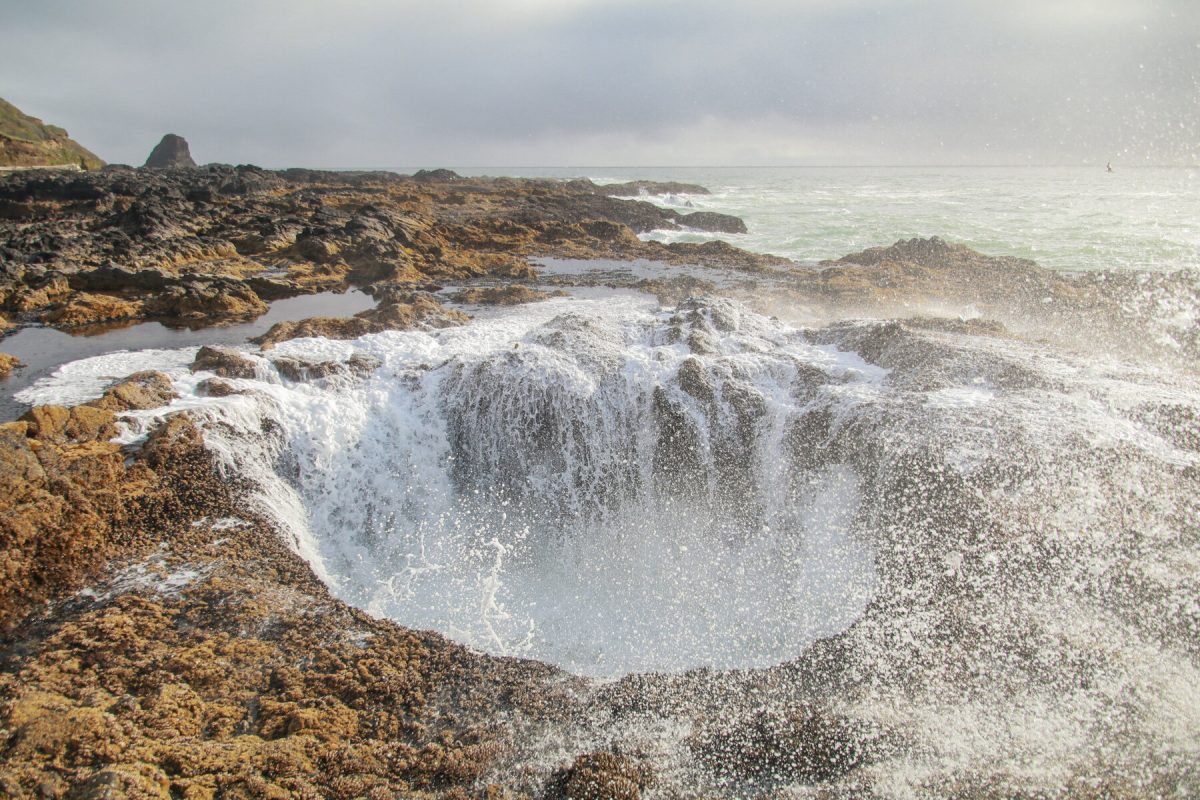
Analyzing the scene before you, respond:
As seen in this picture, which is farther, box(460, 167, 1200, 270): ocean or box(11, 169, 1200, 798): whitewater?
box(460, 167, 1200, 270): ocean

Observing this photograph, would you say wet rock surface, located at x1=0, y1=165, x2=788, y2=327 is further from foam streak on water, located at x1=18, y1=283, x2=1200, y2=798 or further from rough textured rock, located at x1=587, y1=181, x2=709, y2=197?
rough textured rock, located at x1=587, y1=181, x2=709, y2=197

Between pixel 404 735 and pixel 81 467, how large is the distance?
15.9 ft

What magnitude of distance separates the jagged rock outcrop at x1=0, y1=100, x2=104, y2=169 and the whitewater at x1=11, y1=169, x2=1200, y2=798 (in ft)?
192

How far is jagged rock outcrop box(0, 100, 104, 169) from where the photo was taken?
47906mm

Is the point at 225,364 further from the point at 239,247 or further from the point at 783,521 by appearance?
the point at 239,247

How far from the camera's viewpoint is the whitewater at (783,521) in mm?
5027

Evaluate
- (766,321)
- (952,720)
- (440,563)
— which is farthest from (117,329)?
(952,720)

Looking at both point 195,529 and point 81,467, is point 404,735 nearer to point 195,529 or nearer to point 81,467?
point 195,529

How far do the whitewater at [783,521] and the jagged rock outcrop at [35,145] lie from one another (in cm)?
5847

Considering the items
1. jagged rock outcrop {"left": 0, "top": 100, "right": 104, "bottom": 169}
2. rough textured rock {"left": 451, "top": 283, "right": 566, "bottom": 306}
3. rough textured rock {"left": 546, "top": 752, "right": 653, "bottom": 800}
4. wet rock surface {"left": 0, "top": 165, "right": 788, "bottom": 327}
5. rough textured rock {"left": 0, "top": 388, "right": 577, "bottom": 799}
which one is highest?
jagged rock outcrop {"left": 0, "top": 100, "right": 104, "bottom": 169}

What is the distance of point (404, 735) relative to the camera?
4.78 m

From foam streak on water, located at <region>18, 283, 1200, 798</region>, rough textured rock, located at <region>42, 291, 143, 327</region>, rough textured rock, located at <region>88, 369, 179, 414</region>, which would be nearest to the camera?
foam streak on water, located at <region>18, 283, 1200, 798</region>

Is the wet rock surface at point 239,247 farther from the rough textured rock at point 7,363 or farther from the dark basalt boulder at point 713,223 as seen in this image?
the rough textured rock at point 7,363

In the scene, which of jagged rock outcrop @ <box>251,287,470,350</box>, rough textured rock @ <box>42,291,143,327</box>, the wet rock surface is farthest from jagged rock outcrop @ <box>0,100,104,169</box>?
jagged rock outcrop @ <box>251,287,470,350</box>
